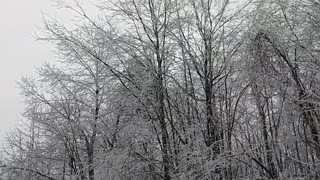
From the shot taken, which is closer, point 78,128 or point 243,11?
point 243,11

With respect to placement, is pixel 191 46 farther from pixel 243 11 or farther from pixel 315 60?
pixel 315 60

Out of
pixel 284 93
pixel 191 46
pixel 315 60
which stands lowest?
pixel 284 93

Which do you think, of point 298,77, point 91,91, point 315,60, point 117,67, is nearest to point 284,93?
point 298,77

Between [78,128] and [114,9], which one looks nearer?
[114,9]

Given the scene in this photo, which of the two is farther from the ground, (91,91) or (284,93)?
(91,91)

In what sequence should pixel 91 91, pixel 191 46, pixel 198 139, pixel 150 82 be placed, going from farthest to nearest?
pixel 91 91 < pixel 191 46 < pixel 150 82 < pixel 198 139

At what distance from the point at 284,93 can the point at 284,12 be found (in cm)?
132

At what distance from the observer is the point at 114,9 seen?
22.0 ft

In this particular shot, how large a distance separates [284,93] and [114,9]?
140 inches

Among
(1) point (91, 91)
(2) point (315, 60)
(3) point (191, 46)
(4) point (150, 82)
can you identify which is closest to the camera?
(2) point (315, 60)

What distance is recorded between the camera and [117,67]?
23.7 ft

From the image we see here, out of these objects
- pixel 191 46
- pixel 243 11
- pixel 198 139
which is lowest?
pixel 198 139

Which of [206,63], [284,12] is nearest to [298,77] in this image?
[284,12]

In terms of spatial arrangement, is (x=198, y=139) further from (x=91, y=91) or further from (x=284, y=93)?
(x=91, y=91)
